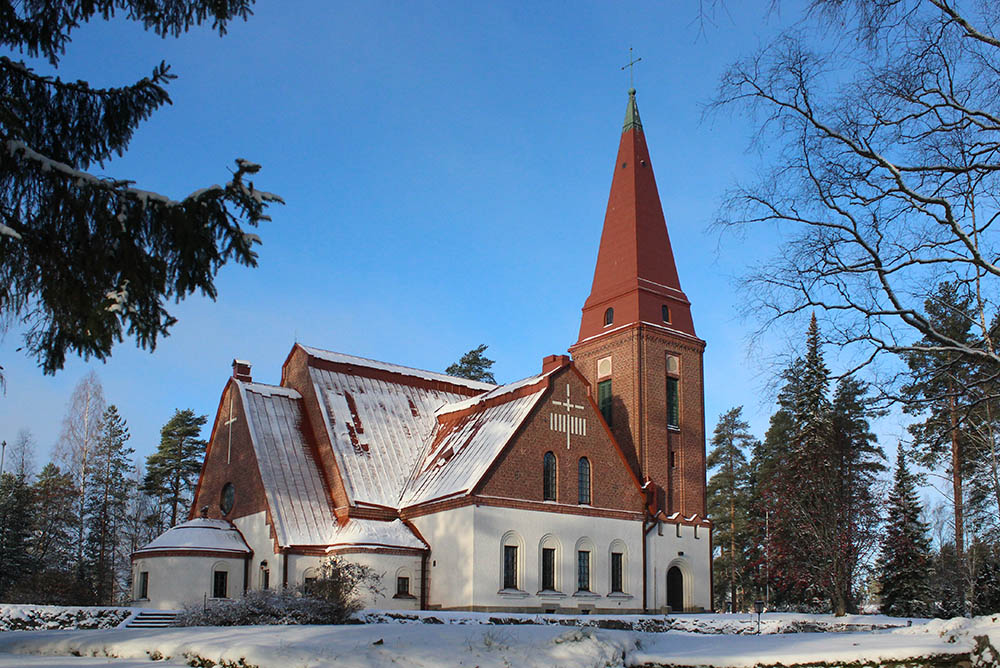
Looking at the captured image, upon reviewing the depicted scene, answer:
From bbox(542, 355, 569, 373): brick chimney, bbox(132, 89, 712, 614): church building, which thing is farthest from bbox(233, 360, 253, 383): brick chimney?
bbox(542, 355, 569, 373): brick chimney

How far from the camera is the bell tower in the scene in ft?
119

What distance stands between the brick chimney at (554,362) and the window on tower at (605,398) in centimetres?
437

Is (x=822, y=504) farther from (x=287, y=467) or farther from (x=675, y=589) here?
(x=287, y=467)

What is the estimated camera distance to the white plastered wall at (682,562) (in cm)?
3400

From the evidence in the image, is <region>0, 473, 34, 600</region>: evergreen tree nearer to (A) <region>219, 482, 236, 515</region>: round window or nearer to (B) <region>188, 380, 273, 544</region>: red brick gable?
(B) <region>188, 380, 273, 544</region>: red brick gable

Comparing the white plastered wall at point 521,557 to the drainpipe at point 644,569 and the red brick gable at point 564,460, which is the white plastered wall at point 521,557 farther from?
the red brick gable at point 564,460

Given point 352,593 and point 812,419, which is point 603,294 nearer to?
point 812,419

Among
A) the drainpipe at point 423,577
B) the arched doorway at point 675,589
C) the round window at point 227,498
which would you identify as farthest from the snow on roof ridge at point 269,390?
the arched doorway at point 675,589

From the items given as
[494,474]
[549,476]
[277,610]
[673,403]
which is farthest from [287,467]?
[673,403]

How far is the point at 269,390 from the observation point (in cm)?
3612

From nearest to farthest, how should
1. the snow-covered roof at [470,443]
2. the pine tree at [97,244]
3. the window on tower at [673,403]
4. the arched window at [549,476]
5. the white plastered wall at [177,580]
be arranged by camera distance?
the pine tree at [97,244]
the white plastered wall at [177,580]
the snow-covered roof at [470,443]
the arched window at [549,476]
the window on tower at [673,403]

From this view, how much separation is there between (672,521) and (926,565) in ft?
54.9

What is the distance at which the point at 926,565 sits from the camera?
143 feet

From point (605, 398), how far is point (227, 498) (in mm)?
15895
